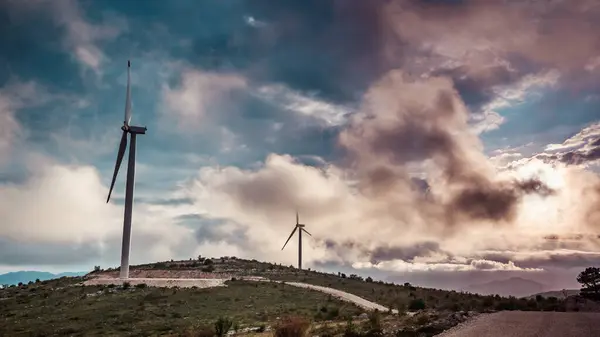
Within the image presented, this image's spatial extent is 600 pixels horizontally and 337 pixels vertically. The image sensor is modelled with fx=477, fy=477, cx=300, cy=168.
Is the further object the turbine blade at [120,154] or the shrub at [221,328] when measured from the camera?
the turbine blade at [120,154]

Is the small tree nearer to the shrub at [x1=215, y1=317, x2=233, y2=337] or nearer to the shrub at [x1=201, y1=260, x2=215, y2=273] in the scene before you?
the shrub at [x1=215, y1=317, x2=233, y2=337]

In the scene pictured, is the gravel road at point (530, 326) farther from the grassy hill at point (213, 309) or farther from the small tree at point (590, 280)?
the small tree at point (590, 280)

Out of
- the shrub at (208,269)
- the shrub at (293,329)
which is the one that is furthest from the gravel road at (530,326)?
the shrub at (208,269)

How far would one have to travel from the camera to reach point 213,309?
2346 inches

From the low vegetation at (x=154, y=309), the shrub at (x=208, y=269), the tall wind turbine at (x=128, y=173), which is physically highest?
the tall wind turbine at (x=128, y=173)

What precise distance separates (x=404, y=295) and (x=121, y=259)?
51.2 meters

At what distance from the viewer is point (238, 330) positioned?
4341 centimetres

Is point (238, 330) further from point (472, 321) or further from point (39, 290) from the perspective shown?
point (39, 290)

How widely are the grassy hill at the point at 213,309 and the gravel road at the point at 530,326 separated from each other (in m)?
1.82

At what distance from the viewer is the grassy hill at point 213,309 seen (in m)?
39.6

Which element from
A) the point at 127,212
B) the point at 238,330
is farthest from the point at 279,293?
the point at 127,212

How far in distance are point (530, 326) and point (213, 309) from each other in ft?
130

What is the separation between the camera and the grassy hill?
39.6 meters

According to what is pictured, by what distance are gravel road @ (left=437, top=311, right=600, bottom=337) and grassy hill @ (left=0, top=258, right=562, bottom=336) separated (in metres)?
1.82
